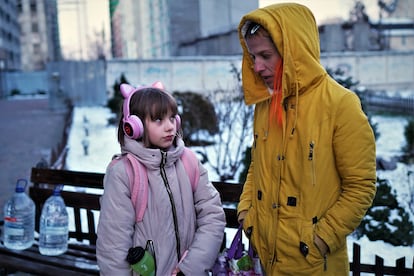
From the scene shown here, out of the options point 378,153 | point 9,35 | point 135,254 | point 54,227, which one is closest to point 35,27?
point 9,35

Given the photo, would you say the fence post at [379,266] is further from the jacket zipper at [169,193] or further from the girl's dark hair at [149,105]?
the girl's dark hair at [149,105]

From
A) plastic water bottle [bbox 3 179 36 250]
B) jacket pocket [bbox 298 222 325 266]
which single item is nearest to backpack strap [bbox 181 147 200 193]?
jacket pocket [bbox 298 222 325 266]

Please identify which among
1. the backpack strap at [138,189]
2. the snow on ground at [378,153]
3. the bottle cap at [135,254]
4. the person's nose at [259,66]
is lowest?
the snow on ground at [378,153]

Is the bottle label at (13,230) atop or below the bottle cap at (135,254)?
below

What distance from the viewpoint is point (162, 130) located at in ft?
7.30

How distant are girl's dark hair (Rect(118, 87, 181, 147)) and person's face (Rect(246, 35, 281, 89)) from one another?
1.59 ft

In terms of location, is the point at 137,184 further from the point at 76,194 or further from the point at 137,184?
the point at 76,194

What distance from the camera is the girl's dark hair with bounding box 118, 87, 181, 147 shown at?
7.27 ft

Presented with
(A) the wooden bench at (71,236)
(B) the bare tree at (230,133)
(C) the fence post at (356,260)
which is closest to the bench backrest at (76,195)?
(A) the wooden bench at (71,236)

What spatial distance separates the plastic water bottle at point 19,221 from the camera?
3641 millimetres

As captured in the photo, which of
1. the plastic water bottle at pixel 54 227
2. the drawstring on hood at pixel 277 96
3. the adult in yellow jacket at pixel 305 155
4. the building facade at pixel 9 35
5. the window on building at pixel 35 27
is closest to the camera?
the adult in yellow jacket at pixel 305 155

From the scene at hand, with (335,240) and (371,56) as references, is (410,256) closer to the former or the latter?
(335,240)

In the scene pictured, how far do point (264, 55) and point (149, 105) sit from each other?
0.61 metres

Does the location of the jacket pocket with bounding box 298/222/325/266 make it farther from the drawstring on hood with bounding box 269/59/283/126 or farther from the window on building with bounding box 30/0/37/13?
the window on building with bounding box 30/0/37/13
